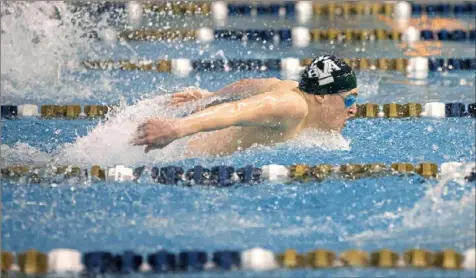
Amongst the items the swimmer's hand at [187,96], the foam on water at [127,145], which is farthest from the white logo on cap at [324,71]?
the swimmer's hand at [187,96]

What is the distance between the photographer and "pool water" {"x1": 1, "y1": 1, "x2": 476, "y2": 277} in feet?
11.2

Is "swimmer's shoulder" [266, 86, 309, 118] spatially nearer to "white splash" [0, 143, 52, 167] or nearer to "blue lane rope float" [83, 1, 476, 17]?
A: "white splash" [0, 143, 52, 167]

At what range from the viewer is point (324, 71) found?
4.24 meters

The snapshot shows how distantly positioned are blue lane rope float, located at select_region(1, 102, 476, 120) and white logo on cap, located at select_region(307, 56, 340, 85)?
0.93 m

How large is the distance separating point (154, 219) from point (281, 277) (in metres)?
0.64

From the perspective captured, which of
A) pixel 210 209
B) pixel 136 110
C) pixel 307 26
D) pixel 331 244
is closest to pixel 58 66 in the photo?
pixel 136 110

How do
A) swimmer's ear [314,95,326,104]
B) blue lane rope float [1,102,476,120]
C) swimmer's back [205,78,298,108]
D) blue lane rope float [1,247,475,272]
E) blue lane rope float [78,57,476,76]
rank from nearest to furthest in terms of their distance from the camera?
1. blue lane rope float [1,247,475,272]
2. swimmer's ear [314,95,326,104]
3. swimmer's back [205,78,298,108]
4. blue lane rope float [1,102,476,120]
5. blue lane rope float [78,57,476,76]

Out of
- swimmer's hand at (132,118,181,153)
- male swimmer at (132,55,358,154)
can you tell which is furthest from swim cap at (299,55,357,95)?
swimmer's hand at (132,118,181,153)

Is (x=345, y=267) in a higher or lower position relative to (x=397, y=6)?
lower

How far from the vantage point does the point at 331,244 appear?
3.40 meters

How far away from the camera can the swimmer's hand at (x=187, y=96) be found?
4371 mm

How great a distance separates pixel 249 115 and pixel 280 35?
3.09 m

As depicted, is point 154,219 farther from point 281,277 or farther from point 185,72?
point 185,72

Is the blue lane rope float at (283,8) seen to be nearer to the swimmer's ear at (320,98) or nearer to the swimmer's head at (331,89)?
the swimmer's head at (331,89)
